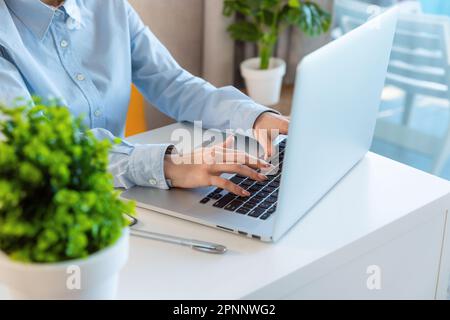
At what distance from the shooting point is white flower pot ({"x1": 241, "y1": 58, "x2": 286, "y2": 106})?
7.64 feet

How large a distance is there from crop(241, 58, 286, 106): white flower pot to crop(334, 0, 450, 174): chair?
0.30 metres

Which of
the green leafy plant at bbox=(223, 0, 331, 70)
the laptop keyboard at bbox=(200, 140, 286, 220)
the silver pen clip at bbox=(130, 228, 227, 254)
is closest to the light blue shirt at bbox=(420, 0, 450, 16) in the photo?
the green leafy plant at bbox=(223, 0, 331, 70)

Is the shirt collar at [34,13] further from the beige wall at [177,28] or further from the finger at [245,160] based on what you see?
the beige wall at [177,28]

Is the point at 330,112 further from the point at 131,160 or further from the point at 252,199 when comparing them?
the point at 131,160

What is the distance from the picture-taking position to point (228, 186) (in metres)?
1.10

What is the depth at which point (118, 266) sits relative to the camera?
0.76m

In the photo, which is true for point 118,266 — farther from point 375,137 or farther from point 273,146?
point 375,137

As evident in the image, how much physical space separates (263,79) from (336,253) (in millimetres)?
1411

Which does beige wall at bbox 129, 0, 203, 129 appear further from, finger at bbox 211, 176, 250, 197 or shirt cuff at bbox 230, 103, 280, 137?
finger at bbox 211, 176, 250, 197

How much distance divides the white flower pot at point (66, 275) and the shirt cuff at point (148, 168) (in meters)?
0.37

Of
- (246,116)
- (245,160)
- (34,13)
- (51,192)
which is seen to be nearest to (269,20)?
(246,116)

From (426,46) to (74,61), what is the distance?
4.71 ft

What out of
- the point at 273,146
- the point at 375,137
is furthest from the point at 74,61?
the point at 375,137

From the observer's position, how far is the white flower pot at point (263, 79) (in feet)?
7.64
